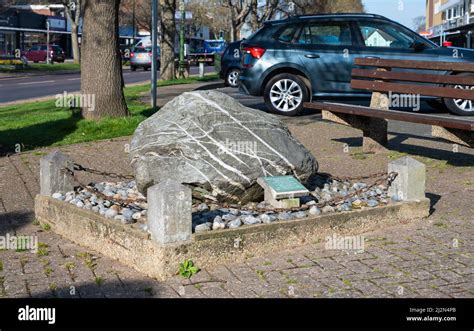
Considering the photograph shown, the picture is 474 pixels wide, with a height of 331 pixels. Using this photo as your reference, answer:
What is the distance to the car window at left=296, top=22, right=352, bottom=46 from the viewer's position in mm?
14852

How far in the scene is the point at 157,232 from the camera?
557 centimetres

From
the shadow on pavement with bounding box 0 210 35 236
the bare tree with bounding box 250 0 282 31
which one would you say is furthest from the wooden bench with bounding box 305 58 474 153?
the bare tree with bounding box 250 0 282 31

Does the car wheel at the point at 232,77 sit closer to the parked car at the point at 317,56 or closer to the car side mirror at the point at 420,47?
the parked car at the point at 317,56

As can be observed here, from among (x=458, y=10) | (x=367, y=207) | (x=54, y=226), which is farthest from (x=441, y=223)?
(x=458, y=10)

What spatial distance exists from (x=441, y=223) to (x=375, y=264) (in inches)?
56.2

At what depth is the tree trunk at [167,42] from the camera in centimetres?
2995

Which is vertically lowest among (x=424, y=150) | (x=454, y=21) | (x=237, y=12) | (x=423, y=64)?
(x=424, y=150)

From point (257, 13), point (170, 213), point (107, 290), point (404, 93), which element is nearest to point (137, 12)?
point (257, 13)

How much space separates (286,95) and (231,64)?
11134 mm

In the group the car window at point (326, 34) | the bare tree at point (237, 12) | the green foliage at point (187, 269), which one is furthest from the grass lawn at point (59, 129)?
the bare tree at point (237, 12)

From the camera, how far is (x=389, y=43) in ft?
47.6

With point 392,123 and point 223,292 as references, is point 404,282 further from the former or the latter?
point 392,123

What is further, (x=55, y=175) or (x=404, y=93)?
(x=404, y=93)

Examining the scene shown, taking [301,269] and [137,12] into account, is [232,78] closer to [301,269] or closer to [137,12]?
[301,269]
